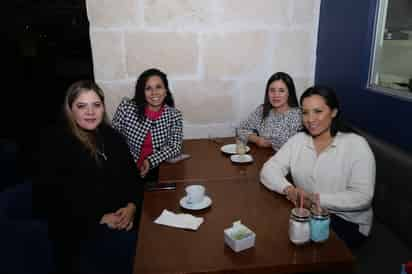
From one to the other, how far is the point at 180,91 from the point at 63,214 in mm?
1363

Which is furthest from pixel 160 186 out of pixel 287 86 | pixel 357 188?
pixel 287 86

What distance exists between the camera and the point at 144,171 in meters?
2.16

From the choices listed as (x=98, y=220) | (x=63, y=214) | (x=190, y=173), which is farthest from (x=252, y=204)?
(x=63, y=214)

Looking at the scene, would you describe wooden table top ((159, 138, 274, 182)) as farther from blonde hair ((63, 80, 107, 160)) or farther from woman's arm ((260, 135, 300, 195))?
blonde hair ((63, 80, 107, 160))

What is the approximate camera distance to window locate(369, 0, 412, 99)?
174 cm

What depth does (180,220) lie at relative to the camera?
128 centimetres

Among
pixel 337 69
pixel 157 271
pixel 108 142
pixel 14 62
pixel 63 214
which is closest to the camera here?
pixel 157 271

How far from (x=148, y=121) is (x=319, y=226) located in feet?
4.77

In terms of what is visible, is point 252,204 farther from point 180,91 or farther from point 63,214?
point 180,91

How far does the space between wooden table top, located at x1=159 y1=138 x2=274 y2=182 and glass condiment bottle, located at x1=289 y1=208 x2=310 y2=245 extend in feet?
1.96

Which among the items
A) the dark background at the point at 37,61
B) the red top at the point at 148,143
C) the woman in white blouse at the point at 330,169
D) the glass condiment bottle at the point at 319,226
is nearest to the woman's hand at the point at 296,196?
the woman in white blouse at the point at 330,169

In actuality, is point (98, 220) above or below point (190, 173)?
below

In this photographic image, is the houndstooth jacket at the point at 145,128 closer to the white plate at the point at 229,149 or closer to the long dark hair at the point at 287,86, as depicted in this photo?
the white plate at the point at 229,149

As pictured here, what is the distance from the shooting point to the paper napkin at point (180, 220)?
1.25 m
